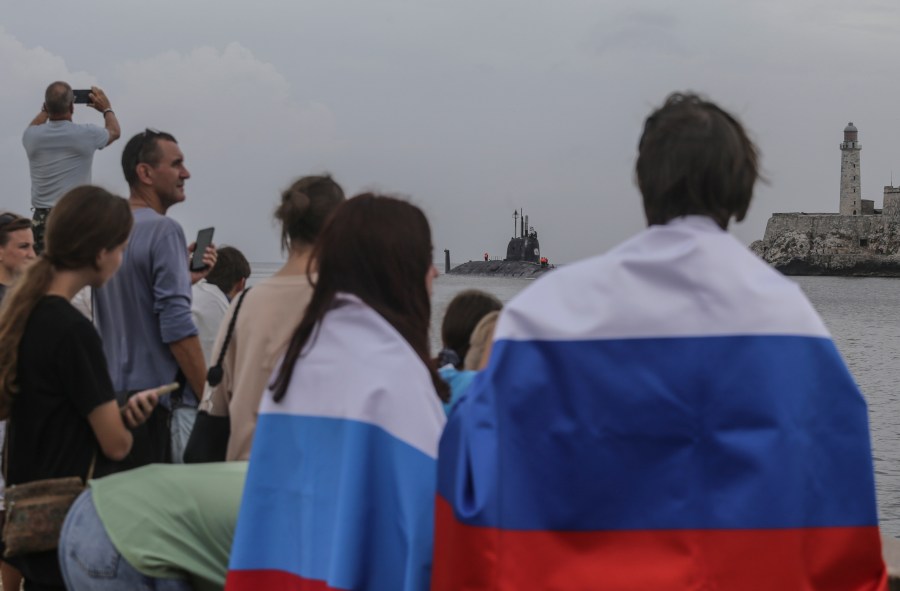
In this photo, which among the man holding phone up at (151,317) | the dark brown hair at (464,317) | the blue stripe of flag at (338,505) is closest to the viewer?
the blue stripe of flag at (338,505)

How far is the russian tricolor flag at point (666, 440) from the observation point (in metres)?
2.42

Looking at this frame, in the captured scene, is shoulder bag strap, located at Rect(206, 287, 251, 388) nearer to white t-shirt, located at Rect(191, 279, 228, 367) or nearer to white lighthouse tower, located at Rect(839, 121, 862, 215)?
white t-shirt, located at Rect(191, 279, 228, 367)

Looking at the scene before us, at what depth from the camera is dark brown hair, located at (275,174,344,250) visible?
359cm

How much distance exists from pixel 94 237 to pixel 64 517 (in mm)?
757

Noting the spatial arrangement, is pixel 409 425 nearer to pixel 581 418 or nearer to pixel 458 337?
pixel 581 418

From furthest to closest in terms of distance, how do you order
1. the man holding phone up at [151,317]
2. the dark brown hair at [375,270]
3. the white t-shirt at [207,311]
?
the white t-shirt at [207,311]
the man holding phone up at [151,317]
the dark brown hair at [375,270]

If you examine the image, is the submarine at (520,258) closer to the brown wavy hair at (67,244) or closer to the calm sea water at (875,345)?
the calm sea water at (875,345)

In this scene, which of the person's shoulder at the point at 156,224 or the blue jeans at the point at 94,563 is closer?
the blue jeans at the point at 94,563

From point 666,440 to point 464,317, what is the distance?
1551 mm

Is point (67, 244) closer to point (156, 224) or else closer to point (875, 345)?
point (156, 224)

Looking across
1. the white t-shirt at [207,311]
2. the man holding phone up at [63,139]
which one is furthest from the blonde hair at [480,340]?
the man holding phone up at [63,139]

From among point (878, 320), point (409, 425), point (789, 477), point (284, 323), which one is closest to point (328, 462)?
point (409, 425)

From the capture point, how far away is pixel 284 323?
3502 mm

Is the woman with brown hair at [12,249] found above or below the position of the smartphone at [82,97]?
below
